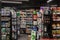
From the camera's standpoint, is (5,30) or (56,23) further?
(5,30)

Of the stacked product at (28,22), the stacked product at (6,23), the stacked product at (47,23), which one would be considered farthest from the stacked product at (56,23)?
the stacked product at (28,22)

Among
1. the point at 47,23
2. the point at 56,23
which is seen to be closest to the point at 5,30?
the point at 47,23

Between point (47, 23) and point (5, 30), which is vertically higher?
point (47, 23)

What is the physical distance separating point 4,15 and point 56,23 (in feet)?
9.25

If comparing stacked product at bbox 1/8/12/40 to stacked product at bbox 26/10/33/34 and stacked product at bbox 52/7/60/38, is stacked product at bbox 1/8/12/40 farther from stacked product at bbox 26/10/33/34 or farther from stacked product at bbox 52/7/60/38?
stacked product at bbox 26/10/33/34

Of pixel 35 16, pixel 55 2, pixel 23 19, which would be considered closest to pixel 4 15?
pixel 35 16

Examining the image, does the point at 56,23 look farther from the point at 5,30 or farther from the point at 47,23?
the point at 5,30

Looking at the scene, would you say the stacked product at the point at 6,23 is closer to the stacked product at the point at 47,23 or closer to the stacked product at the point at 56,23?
the stacked product at the point at 47,23

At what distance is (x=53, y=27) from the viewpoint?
8.07 meters

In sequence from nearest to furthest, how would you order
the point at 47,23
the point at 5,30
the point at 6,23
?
the point at 47,23
the point at 5,30
the point at 6,23

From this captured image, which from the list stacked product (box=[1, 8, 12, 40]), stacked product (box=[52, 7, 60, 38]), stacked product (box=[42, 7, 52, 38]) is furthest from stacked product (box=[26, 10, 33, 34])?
stacked product (box=[42, 7, 52, 38])

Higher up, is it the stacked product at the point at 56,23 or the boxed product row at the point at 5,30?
the stacked product at the point at 56,23

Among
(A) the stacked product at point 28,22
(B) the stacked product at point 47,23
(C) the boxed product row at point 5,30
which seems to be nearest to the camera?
(B) the stacked product at point 47,23

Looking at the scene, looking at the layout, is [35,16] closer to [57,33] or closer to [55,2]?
[57,33]
